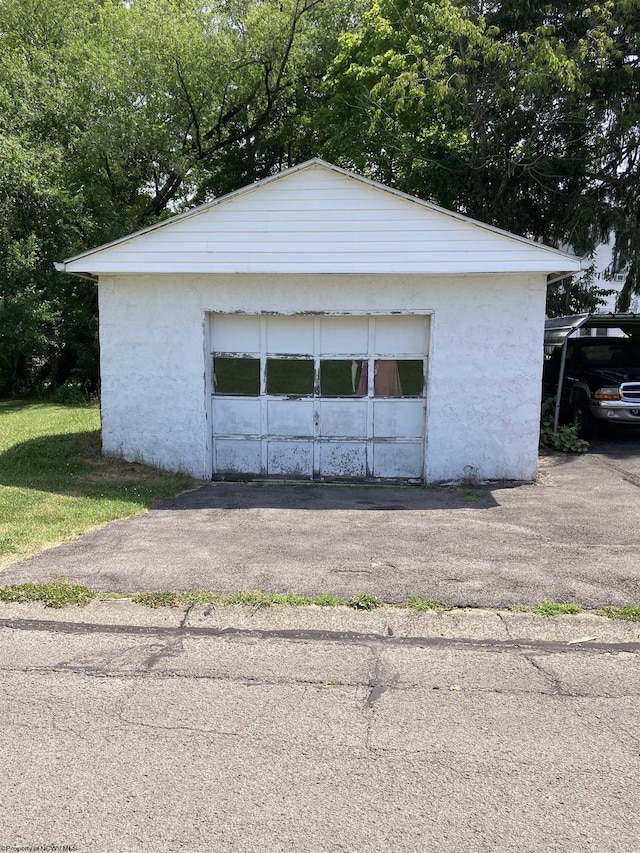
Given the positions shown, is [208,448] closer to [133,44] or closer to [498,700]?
[498,700]

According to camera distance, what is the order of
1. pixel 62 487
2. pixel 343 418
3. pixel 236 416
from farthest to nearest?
1. pixel 236 416
2. pixel 343 418
3. pixel 62 487

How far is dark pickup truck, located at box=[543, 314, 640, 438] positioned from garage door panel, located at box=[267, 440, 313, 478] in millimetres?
5432

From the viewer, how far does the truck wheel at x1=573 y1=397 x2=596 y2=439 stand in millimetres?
13250

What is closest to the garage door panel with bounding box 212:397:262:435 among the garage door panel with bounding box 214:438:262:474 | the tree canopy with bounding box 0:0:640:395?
the garage door panel with bounding box 214:438:262:474

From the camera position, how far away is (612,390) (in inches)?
499

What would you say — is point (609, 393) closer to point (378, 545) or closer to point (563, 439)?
point (563, 439)

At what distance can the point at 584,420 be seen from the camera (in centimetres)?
1339

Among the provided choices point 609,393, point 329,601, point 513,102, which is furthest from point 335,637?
point 513,102

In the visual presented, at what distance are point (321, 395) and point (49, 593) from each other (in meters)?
5.28

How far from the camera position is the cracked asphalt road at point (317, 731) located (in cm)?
274

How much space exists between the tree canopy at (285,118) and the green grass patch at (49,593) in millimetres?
11618

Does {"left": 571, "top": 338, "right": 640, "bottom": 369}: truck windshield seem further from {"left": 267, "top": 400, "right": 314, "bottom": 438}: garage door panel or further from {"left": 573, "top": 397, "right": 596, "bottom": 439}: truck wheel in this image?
{"left": 267, "top": 400, "right": 314, "bottom": 438}: garage door panel

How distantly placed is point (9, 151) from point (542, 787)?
1988 centimetres

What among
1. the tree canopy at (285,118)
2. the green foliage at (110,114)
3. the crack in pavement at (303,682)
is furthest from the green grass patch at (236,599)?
the green foliage at (110,114)
